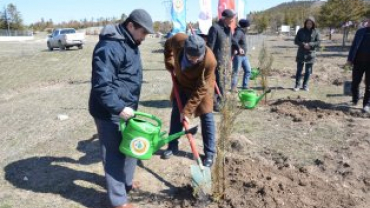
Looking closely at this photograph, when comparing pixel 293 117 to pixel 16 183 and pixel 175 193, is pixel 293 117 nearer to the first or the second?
pixel 175 193

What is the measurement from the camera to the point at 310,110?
21.3 ft

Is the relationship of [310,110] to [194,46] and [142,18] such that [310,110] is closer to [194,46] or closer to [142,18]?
[194,46]

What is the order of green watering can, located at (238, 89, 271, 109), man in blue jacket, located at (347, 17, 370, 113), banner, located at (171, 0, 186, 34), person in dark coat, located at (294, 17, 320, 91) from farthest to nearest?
banner, located at (171, 0, 186, 34) → person in dark coat, located at (294, 17, 320, 91) → man in blue jacket, located at (347, 17, 370, 113) → green watering can, located at (238, 89, 271, 109)

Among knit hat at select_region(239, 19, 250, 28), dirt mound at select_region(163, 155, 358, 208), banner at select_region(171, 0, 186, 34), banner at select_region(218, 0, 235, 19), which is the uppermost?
banner at select_region(218, 0, 235, 19)

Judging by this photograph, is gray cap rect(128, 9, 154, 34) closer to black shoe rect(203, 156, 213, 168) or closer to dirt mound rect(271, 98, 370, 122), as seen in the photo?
black shoe rect(203, 156, 213, 168)

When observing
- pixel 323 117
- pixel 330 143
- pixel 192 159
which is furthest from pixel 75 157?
pixel 323 117

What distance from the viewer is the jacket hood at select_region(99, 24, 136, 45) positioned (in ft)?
9.40

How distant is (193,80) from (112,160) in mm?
1211

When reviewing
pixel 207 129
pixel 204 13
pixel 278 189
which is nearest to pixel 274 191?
pixel 278 189

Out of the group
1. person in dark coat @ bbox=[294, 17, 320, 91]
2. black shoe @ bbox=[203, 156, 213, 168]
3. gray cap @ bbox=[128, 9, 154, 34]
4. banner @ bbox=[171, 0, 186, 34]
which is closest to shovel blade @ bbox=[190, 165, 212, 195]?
black shoe @ bbox=[203, 156, 213, 168]

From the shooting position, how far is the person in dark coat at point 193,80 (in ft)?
10.8

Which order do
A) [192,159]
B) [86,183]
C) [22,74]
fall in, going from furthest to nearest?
[22,74], [192,159], [86,183]

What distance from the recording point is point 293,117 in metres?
6.14

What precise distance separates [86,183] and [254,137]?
2.55 meters
